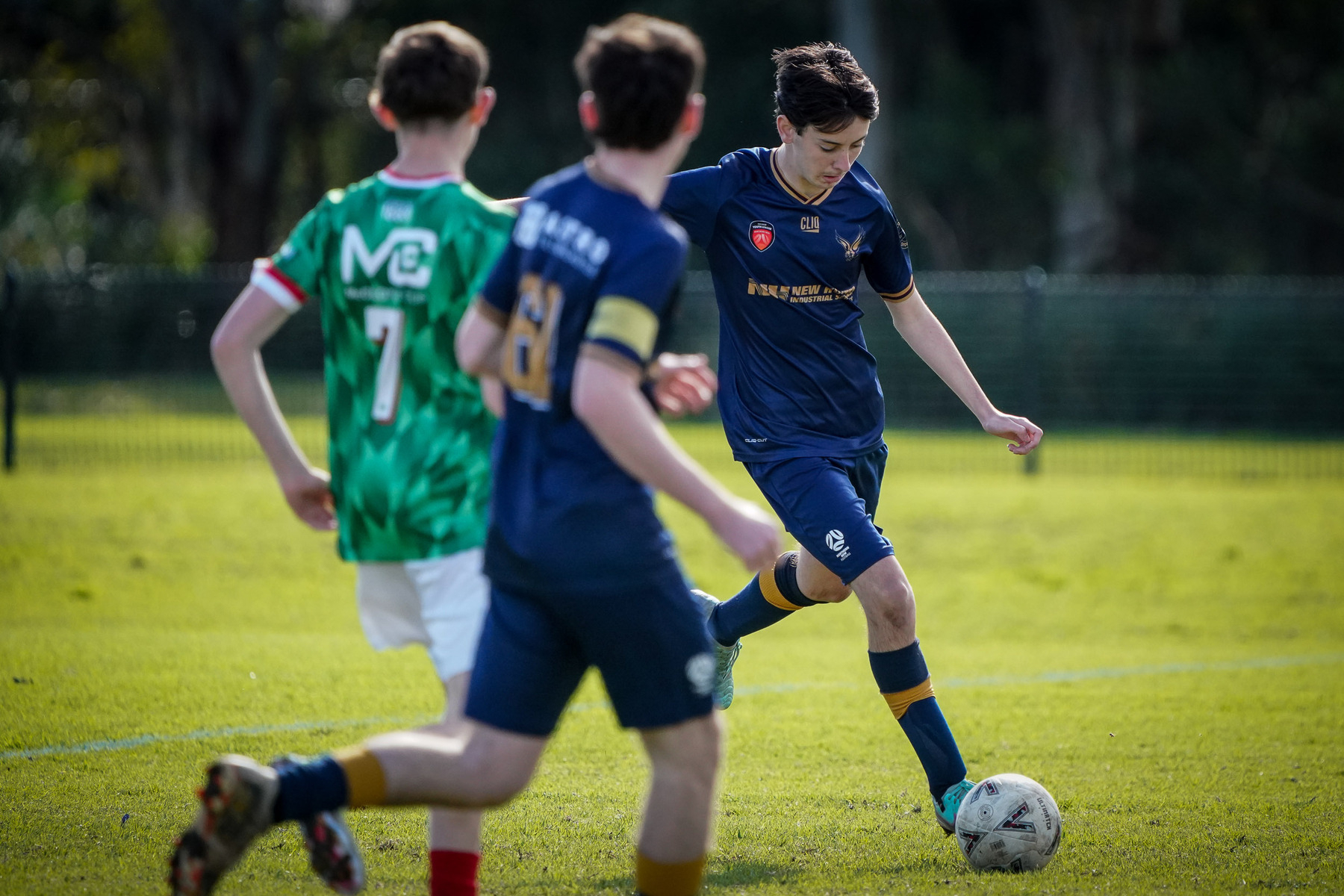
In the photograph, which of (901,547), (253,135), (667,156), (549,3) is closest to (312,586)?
(901,547)

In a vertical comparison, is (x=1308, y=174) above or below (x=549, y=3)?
below

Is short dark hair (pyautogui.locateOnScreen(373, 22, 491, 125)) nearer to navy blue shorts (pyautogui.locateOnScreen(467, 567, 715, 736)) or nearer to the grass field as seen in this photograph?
navy blue shorts (pyautogui.locateOnScreen(467, 567, 715, 736))

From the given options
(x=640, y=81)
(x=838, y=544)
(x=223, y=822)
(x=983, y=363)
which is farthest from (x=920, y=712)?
(x=983, y=363)

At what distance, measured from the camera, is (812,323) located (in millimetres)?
5270

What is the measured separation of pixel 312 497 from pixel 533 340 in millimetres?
885

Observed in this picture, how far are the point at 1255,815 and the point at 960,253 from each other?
1341 inches

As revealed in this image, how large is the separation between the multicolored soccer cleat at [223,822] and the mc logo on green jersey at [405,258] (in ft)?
4.03

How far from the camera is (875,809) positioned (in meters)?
5.22

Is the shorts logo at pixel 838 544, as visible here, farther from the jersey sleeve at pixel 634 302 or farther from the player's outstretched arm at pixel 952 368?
the jersey sleeve at pixel 634 302

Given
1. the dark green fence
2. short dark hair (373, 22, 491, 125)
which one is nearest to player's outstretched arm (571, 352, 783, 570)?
short dark hair (373, 22, 491, 125)

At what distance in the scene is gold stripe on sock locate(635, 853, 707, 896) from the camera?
3.36 m

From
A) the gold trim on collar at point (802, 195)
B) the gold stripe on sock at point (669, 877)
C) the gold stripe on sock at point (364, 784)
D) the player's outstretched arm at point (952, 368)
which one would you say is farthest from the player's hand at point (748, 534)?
the gold trim on collar at point (802, 195)

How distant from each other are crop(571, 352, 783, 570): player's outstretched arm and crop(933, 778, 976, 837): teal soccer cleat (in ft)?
6.73

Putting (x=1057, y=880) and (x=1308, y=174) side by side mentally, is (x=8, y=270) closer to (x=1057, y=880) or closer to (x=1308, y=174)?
(x=1057, y=880)
